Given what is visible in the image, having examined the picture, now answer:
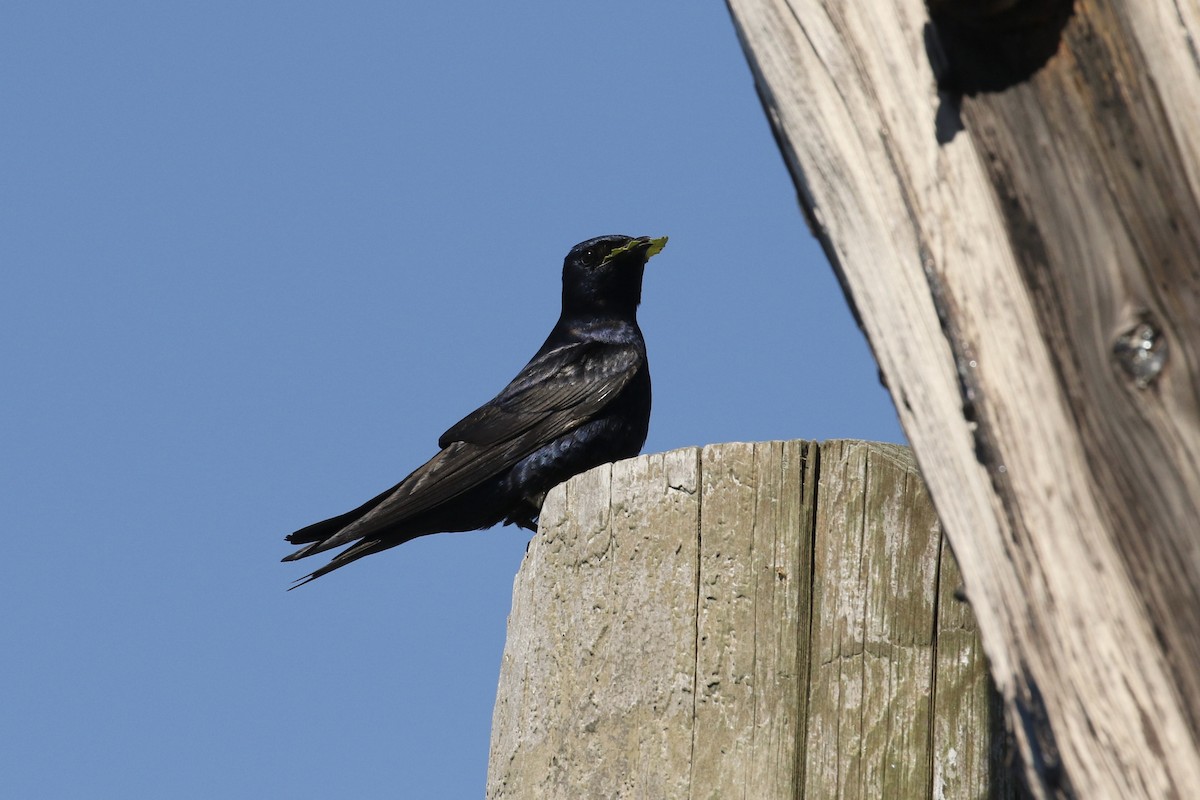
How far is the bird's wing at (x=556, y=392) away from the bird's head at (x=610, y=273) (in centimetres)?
62

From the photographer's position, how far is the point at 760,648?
243cm

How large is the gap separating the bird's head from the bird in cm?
70

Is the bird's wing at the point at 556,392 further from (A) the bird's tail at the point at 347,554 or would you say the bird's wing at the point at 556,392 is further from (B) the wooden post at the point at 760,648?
(B) the wooden post at the point at 760,648

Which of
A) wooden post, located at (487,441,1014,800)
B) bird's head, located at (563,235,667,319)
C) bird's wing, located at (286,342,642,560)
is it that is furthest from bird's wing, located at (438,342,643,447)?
wooden post, located at (487,441,1014,800)

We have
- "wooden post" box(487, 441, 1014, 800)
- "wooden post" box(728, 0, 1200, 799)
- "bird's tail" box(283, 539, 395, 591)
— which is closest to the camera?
"wooden post" box(728, 0, 1200, 799)

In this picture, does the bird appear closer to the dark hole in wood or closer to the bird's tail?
the bird's tail

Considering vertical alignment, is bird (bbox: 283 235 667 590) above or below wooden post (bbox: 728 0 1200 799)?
below

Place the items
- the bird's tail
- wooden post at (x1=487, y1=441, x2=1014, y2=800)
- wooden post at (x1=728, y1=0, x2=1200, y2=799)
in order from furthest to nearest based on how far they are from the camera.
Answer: the bird's tail, wooden post at (x1=487, y1=441, x2=1014, y2=800), wooden post at (x1=728, y1=0, x2=1200, y2=799)

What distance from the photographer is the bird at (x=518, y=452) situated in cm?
647

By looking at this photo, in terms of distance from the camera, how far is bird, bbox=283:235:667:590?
6.47 metres

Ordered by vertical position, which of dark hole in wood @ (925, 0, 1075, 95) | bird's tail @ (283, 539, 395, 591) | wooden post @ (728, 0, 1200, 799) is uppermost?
dark hole in wood @ (925, 0, 1075, 95)

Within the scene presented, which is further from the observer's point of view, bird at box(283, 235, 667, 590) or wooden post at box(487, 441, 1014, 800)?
bird at box(283, 235, 667, 590)

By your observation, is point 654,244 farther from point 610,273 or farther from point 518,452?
point 518,452

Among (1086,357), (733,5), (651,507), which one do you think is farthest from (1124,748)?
(651,507)
